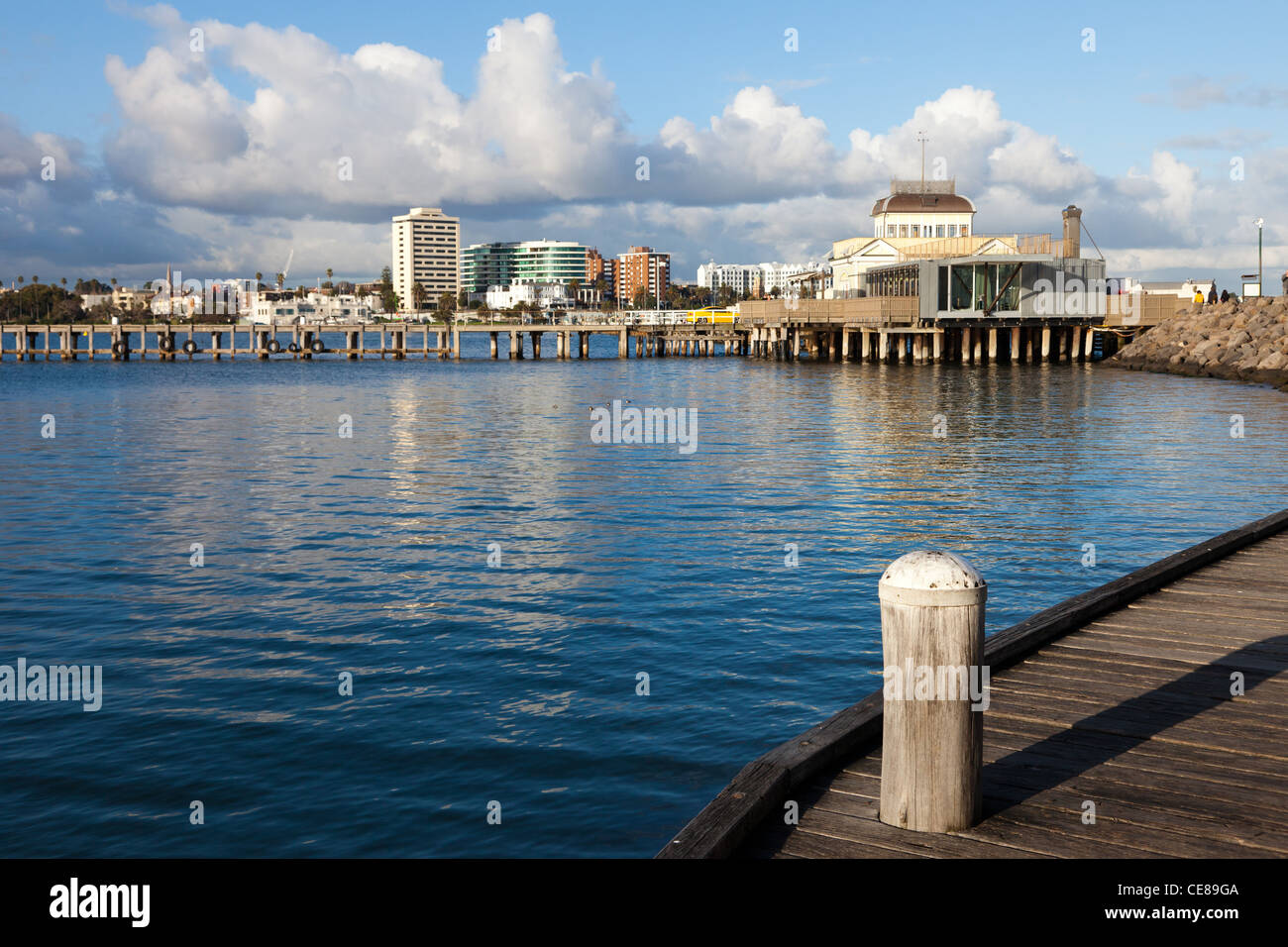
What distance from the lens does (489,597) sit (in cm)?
1645

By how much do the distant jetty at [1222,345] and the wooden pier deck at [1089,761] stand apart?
49924mm

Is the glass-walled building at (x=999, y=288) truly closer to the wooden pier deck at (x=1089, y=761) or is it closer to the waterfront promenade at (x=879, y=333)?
the waterfront promenade at (x=879, y=333)

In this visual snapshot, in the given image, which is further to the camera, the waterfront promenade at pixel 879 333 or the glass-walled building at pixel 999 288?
the waterfront promenade at pixel 879 333

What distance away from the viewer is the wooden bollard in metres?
5.75

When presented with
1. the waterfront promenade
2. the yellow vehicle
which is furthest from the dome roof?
the yellow vehicle

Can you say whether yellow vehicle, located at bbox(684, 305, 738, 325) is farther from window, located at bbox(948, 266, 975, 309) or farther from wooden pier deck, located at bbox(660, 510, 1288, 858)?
wooden pier deck, located at bbox(660, 510, 1288, 858)

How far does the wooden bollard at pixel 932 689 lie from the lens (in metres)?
5.75

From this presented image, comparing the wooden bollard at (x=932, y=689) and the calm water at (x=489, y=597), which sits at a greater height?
the wooden bollard at (x=932, y=689)

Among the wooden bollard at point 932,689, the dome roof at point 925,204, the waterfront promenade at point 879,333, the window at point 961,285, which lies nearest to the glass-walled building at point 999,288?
the window at point 961,285

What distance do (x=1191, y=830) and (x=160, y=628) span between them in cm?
1274

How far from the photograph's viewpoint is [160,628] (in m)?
15.0

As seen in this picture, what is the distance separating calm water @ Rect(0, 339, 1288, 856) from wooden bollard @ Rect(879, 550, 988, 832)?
10.2 feet
